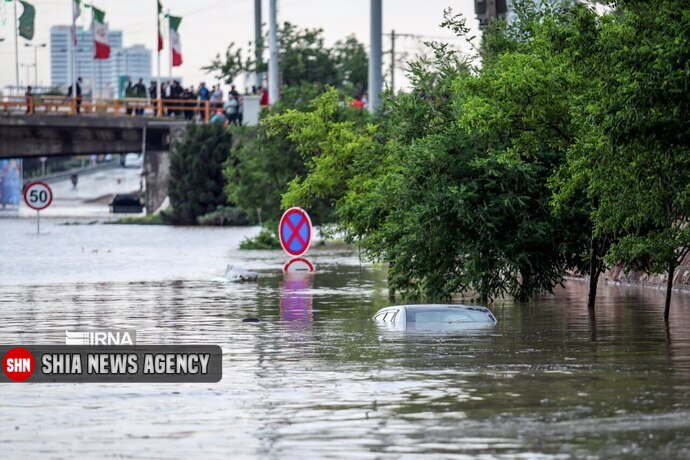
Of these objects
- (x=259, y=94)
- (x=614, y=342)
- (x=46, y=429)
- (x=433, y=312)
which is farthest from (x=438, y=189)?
(x=259, y=94)

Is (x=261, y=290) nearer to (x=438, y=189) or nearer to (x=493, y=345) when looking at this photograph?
(x=438, y=189)

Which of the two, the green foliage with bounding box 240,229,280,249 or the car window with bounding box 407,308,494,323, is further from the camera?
the green foliage with bounding box 240,229,280,249

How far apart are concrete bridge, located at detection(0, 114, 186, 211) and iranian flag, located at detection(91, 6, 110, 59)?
343 centimetres

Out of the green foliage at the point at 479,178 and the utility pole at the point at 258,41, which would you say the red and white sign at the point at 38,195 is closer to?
the utility pole at the point at 258,41

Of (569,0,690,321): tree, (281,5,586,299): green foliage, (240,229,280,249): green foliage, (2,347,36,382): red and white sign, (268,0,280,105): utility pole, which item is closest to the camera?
(2,347,36,382): red and white sign

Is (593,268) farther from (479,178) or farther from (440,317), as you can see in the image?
(440,317)

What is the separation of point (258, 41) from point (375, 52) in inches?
1880

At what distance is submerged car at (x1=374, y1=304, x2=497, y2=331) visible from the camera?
1033 inches

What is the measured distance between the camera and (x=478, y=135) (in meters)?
30.4

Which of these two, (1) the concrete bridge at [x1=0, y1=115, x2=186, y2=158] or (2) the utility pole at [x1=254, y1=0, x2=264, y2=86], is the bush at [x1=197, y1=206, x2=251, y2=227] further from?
(2) the utility pole at [x1=254, y1=0, x2=264, y2=86]

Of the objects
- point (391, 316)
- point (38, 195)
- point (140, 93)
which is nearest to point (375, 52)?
point (38, 195)

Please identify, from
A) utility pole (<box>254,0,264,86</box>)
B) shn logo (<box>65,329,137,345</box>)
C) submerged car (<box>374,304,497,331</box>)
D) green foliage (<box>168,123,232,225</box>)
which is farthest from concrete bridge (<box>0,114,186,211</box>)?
submerged car (<box>374,304,497,331</box>)

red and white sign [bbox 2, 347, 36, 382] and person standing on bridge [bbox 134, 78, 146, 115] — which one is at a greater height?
person standing on bridge [bbox 134, 78, 146, 115]

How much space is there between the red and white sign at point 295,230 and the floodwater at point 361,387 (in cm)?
139
